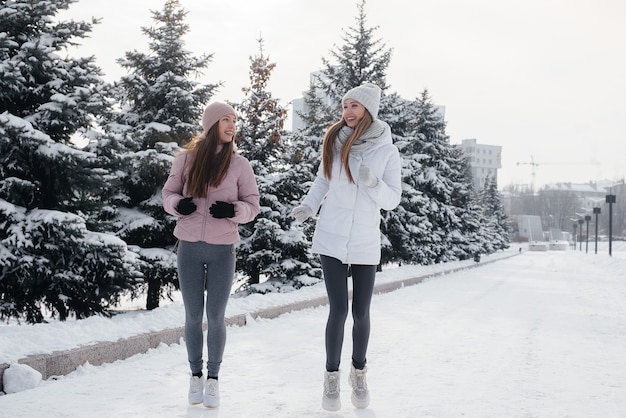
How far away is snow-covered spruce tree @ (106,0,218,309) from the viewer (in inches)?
559

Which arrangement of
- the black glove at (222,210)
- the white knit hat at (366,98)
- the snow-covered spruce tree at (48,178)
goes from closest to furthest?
the black glove at (222,210)
the white knit hat at (366,98)
the snow-covered spruce tree at (48,178)

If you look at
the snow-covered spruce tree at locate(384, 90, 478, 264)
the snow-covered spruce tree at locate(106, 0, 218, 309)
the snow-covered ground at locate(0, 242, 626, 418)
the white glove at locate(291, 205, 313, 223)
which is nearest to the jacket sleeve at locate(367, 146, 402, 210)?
the white glove at locate(291, 205, 313, 223)

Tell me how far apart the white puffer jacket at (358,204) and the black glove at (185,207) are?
2.68ft

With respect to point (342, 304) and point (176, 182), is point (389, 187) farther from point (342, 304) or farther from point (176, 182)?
point (176, 182)

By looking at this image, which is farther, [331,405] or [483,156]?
[483,156]

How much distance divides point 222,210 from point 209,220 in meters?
0.15

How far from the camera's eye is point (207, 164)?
4051mm

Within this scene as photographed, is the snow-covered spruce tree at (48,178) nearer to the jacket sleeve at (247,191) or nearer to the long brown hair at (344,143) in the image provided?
the jacket sleeve at (247,191)

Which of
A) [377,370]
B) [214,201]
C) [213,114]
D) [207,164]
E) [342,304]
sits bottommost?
[377,370]

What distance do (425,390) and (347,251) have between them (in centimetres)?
146

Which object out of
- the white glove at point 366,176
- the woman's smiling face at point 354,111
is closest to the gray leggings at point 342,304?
the white glove at point 366,176

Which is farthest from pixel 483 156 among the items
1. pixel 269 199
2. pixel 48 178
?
pixel 48 178

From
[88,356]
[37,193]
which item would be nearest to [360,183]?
[88,356]

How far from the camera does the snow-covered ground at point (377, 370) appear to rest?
4.16 m
